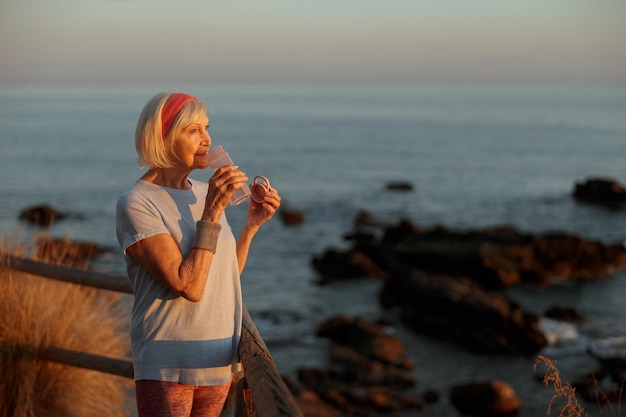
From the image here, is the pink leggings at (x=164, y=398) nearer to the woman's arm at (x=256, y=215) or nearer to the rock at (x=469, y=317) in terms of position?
the woman's arm at (x=256, y=215)

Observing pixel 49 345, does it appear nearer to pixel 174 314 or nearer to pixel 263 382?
pixel 174 314

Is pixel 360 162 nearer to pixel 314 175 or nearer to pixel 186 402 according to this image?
pixel 314 175

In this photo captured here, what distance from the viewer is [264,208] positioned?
2883 mm

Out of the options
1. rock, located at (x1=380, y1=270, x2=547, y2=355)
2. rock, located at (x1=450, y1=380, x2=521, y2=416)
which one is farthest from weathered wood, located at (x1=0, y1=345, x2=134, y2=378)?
rock, located at (x1=380, y1=270, x2=547, y2=355)

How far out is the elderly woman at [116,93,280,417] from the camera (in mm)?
2439

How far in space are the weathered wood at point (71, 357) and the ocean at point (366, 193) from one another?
4.34 feet

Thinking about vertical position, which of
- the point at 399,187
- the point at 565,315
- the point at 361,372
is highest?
the point at 361,372

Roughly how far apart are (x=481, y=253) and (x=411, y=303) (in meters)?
4.80

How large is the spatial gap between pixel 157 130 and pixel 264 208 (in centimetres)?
57

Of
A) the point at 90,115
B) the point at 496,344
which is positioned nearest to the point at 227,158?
the point at 496,344

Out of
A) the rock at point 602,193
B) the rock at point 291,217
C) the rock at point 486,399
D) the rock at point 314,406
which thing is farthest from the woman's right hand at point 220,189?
the rock at point 602,193

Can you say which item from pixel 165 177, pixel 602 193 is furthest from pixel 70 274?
pixel 602 193

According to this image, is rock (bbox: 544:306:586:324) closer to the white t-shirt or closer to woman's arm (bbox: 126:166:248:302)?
the white t-shirt

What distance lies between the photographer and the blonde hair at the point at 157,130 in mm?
2512
